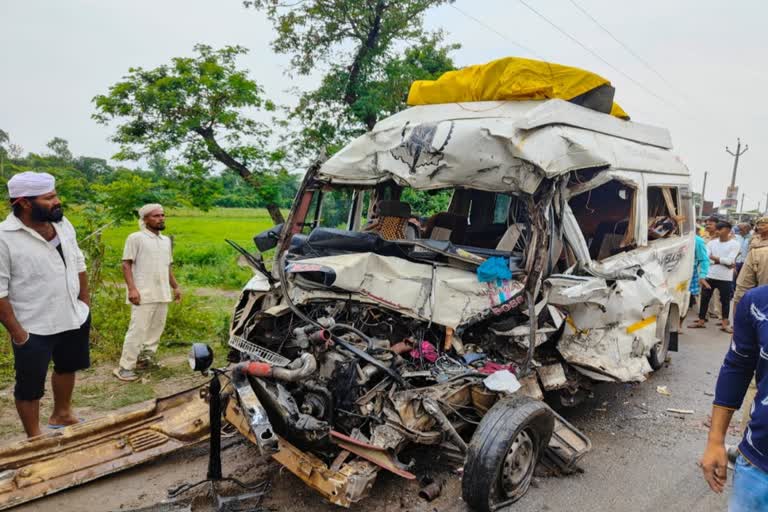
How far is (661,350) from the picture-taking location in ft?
18.7

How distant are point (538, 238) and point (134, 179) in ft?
23.5

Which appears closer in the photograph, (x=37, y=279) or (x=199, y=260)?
(x=37, y=279)

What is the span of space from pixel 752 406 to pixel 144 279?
5.01 meters

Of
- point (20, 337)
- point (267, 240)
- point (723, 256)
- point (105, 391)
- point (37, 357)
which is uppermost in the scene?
point (267, 240)

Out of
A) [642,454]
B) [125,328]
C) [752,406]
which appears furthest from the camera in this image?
[125,328]

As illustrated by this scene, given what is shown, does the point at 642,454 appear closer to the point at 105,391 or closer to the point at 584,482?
the point at 584,482

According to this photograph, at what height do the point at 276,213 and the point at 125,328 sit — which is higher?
the point at 276,213

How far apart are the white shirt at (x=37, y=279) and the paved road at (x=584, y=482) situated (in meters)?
1.14

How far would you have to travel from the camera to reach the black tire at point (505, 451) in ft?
9.56

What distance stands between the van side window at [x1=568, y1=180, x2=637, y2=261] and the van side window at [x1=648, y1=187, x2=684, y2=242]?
0.37 metres

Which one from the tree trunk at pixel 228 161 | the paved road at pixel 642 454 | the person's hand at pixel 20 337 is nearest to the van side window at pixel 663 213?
the paved road at pixel 642 454

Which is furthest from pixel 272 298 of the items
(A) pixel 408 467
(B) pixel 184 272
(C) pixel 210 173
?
(B) pixel 184 272

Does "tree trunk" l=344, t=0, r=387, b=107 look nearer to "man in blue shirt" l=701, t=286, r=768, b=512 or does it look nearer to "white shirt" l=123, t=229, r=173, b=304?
"white shirt" l=123, t=229, r=173, b=304

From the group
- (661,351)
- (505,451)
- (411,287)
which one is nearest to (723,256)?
(661,351)
